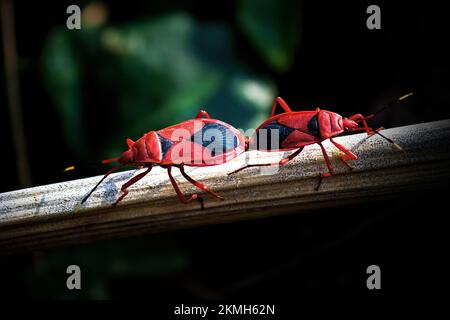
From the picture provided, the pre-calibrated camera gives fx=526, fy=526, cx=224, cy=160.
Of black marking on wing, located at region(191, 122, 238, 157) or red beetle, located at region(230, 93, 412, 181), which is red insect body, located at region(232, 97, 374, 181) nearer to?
red beetle, located at region(230, 93, 412, 181)

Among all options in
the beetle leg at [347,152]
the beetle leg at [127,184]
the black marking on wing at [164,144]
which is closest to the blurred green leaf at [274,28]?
the black marking on wing at [164,144]

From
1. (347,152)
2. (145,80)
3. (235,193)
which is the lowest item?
(235,193)

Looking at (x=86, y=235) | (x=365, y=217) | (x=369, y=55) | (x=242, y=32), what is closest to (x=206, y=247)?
(x=365, y=217)

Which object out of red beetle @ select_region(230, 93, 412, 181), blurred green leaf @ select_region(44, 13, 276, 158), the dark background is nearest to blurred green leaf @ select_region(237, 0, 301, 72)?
the dark background

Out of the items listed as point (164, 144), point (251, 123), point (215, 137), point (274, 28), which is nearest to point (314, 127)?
point (215, 137)

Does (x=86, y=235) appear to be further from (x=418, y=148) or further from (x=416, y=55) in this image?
(x=416, y=55)

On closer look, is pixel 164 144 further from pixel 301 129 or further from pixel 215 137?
pixel 301 129

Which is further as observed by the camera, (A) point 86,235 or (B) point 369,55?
(B) point 369,55
